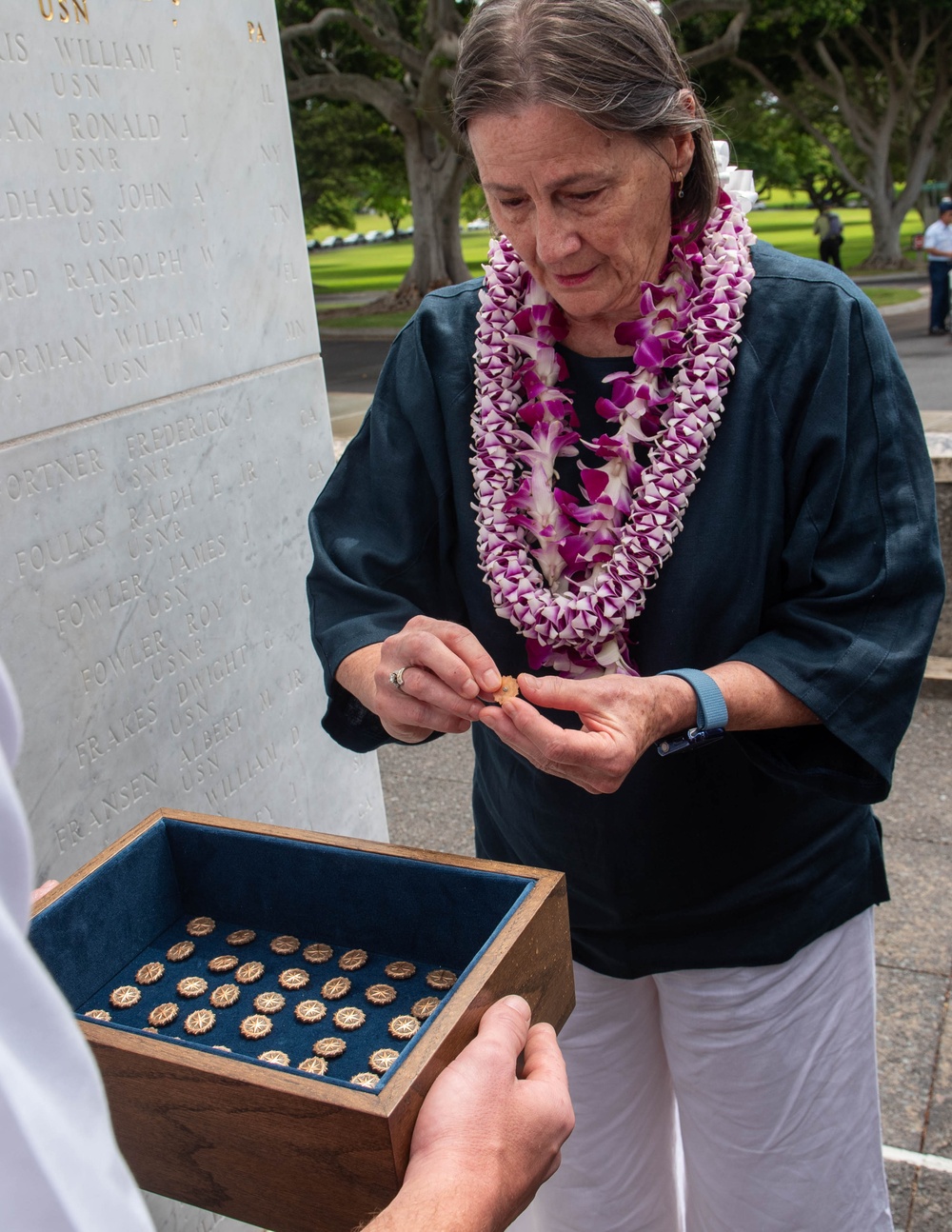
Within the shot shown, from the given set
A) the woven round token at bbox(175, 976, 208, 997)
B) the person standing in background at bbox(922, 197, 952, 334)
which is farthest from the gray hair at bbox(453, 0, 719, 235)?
the person standing in background at bbox(922, 197, 952, 334)

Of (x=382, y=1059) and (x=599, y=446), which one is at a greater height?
(x=599, y=446)

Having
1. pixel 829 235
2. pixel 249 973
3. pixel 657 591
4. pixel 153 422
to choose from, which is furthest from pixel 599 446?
pixel 829 235

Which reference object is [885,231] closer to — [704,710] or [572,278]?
[572,278]

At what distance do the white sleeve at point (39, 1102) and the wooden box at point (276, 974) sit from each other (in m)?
0.58

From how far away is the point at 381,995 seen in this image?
5.46 feet

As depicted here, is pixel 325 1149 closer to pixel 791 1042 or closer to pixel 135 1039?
pixel 135 1039

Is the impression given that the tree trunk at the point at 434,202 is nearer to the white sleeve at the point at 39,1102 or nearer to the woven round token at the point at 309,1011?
the woven round token at the point at 309,1011

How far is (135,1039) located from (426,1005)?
422 millimetres

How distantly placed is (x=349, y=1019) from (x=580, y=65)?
1.34 meters

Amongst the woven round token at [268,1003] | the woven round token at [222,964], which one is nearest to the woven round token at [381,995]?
the woven round token at [268,1003]

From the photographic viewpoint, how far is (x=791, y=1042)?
2.01 metres

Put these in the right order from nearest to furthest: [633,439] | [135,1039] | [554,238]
Result: [135,1039], [554,238], [633,439]

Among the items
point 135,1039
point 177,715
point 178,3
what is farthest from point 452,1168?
point 178,3

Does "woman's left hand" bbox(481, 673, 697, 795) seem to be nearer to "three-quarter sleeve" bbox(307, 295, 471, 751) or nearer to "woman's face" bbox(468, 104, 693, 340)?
"three-quarter sleeve" bbox(307, 295, 471, 751)
